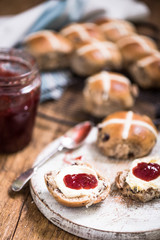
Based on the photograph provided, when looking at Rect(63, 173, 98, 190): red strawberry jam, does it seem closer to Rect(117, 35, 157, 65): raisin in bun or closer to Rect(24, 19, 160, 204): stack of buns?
Result: Rect(24, 19, 160, 204): stack of buns

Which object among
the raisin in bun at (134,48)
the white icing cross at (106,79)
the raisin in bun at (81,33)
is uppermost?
the raisin in bun at (81,33)

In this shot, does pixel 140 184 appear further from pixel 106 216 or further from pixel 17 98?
pixel 17 98

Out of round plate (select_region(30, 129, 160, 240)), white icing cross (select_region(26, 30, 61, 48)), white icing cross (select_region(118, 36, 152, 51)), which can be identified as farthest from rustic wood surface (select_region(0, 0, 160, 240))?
white icing cross (select_region(118, 36, 152, 51))

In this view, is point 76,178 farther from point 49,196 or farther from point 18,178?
point 18,178

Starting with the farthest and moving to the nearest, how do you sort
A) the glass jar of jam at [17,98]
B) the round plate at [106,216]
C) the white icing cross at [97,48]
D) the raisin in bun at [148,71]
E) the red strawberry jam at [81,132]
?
1. the white icing cross at [97,48]
2. the raisin in bun at [148,71]
3. the red strawberry jam at [81,132]
4. the glass jar of jam at [17,98]
5. the round plate at [106,216]

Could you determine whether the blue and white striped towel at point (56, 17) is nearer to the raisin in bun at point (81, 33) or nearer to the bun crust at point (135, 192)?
the raisin in bun at point (81, 33)

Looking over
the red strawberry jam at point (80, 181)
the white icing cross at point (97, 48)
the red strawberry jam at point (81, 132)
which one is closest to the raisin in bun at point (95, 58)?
the white icing cross at point (97, 48)

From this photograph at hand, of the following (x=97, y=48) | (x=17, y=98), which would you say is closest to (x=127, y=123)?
(x=17, y=98)
